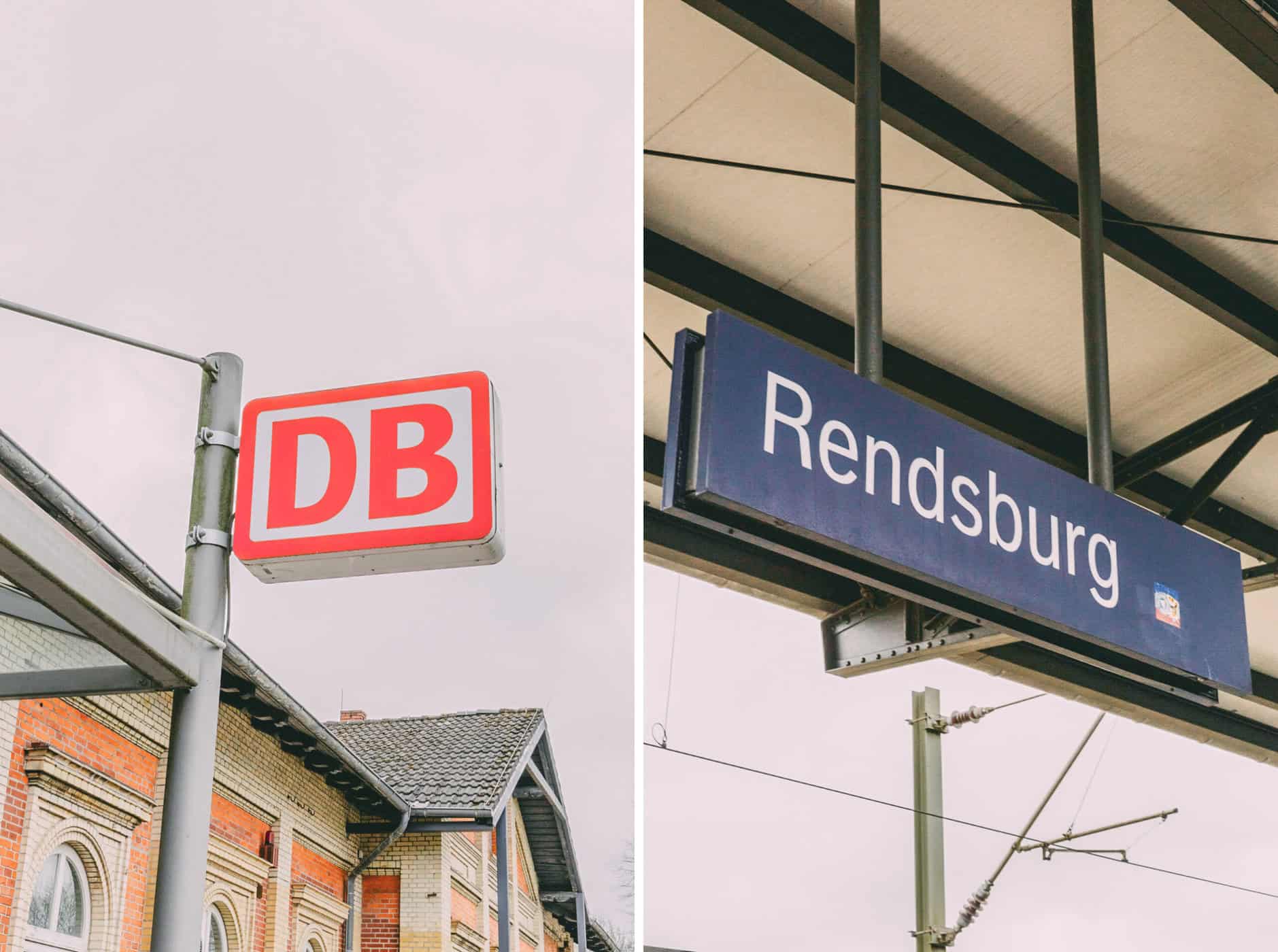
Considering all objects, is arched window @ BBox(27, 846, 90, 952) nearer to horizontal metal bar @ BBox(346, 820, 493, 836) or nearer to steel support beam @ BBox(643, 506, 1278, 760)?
steel support beam @ BBox(643, 506, 1278, 760)

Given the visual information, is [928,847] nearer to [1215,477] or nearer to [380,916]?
[1215,477]

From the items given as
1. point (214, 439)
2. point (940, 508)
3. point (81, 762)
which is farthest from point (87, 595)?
point (81, 762)

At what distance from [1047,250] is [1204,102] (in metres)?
0.93

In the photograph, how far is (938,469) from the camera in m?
3.89

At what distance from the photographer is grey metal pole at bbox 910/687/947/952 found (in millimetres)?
11773

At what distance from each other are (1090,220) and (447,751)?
1528 cm

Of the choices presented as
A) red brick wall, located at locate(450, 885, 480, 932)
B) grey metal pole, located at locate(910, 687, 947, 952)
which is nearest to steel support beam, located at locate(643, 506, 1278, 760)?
grey metal pole, located at locate(910, 687, 947, 952)

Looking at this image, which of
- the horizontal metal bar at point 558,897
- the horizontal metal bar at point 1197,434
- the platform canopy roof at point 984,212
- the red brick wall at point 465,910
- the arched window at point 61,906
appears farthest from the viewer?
→ the horizontal metal bar at point 558,897

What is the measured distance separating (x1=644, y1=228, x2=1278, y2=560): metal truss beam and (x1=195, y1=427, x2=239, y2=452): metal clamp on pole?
2283 millimetres

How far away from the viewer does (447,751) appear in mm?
19156

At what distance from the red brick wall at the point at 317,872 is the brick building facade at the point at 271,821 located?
0.03 meters

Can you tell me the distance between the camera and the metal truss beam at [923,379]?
6.25 metres

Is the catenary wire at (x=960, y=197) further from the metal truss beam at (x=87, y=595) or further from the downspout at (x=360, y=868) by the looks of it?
the downspout at (x=360, y=868)

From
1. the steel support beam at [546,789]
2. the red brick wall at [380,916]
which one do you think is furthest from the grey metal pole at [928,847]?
the steel support beam at [546,789]
